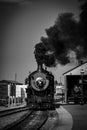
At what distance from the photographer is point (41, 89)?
758 inches

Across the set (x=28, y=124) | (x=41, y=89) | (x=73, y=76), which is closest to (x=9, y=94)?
(x=73, y=76)

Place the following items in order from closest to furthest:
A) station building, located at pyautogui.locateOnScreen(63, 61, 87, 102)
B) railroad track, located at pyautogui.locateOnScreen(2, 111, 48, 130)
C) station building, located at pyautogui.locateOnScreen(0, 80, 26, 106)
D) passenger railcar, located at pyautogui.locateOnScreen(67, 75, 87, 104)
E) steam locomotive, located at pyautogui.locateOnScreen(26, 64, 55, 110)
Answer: railroad track, located at pyautogui.locateOnScreen(2, 111, 48, 130), steam locomotive, located at pyautogui.locateOnScreen(26, 64, 55, 110), station building, located at pyautogui.locateOnScreen(0, 80, 26, 106), passenger railcar, located at pyautogui.locateOnScreen(67, 75, 87, 104), station building, located at pyautogui.locateOnScreen(63, 61, 87, 102)

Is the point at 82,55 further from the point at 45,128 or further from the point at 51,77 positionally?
the point at 51,77

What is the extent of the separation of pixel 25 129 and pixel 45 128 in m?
0.71

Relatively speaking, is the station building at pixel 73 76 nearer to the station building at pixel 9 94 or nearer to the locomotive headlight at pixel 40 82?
the station building at pixel 9 94

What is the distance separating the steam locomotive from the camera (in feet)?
62.6

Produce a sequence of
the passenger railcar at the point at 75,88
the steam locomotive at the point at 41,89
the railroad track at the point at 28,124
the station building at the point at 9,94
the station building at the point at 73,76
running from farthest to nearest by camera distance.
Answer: the station building at the point at 73,76 < the passenger railcar at the point at 75,88 < the station building at the point at 9,94 < the steam locomotive at the point at 41,89 < the railroad track at the point at 28,124

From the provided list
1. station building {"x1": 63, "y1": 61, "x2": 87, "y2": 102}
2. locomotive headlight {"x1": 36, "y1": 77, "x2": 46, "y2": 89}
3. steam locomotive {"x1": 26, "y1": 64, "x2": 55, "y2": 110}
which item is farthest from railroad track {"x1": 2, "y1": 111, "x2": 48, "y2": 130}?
station building {"x1": 63, "y1": 61, "x2": 87, "y2": 102}

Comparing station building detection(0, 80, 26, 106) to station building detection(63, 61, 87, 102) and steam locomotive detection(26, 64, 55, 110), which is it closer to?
station building detection(63, 61, 87, 102)

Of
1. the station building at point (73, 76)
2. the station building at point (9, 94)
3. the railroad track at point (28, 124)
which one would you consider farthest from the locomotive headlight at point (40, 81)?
the station building at point (73, 76)

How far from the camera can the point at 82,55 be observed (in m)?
11.3

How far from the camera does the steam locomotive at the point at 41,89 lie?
19.1 m

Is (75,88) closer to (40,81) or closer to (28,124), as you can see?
(40,81)

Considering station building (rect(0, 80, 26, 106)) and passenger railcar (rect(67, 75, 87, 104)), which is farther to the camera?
passenger railcar (rect(67, 75, 87, 104))
